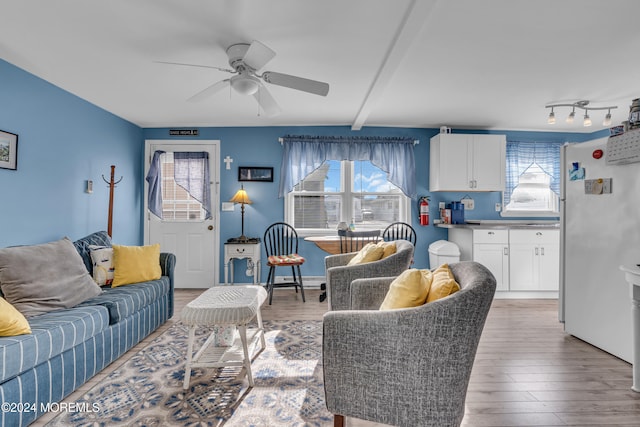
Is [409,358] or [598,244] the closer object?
[409,358]

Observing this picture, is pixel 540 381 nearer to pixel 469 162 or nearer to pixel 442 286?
pixel 442 286

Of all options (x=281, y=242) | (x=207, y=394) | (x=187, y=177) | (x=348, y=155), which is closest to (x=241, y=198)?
(x=281, y=242)

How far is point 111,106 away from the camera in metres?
3.67

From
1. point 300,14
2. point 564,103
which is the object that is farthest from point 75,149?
point 564,103

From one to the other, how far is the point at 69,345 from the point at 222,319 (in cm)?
84

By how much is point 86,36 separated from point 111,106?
1649mm

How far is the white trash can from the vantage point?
4.15 m

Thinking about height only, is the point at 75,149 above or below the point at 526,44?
below

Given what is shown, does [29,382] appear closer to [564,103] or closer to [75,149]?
[75,149]

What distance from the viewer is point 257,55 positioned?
2.05 m

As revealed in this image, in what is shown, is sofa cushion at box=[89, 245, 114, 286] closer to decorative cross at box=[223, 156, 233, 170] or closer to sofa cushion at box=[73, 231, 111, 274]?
sofa cushion at box=[73, 231, 111, 274]

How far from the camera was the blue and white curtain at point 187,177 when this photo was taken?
443 centimetres

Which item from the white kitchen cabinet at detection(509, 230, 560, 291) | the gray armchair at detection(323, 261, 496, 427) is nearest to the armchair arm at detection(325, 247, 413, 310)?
the gray armchair at detection(323, 261, 496, 427)

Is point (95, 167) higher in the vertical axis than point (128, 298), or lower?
higher
